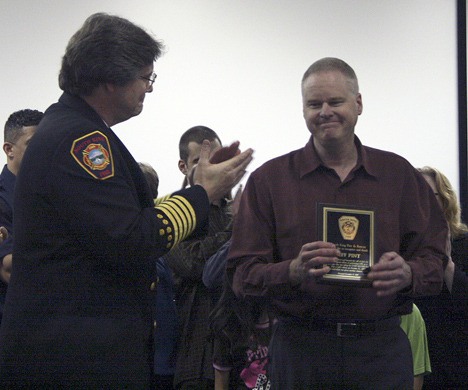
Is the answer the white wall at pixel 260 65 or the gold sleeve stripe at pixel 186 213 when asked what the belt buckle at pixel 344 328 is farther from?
the white wall at pixel 260 65

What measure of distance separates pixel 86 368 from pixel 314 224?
2.63 ft

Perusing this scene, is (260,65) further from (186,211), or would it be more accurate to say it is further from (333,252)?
(186,211)

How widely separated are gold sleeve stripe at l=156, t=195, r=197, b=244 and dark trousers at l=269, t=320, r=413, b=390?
0.56 metres

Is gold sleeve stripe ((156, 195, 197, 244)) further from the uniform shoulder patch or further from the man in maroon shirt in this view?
the man in maroon shirt

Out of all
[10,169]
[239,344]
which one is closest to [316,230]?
[239,344]

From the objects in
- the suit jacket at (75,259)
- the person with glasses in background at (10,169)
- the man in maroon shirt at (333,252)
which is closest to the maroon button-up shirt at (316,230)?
the man in maroon shirt at (333,252)

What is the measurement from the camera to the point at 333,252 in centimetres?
186

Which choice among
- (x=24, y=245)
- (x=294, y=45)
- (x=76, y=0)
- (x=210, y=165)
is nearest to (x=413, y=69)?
(x=294, y=45)

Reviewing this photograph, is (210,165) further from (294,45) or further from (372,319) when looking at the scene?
(294,45)

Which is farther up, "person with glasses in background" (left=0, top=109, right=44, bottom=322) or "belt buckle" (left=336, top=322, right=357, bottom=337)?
"person with glasses in background" (left=0, top=109, right=44, bottom=322)

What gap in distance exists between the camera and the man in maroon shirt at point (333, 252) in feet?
6.59

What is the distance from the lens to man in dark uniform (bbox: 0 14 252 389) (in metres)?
1.56

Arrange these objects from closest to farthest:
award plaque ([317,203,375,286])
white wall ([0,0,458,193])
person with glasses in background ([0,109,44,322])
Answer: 1. award plaque ([317,203,375,286])
2. person with glasses in background ([0,109,44,322])
3. white wall ([0,0,458,193])

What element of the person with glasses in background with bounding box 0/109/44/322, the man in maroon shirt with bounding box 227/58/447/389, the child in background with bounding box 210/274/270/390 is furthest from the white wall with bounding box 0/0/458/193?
the man in maroon shirt with bounding box 227/58/447/389
